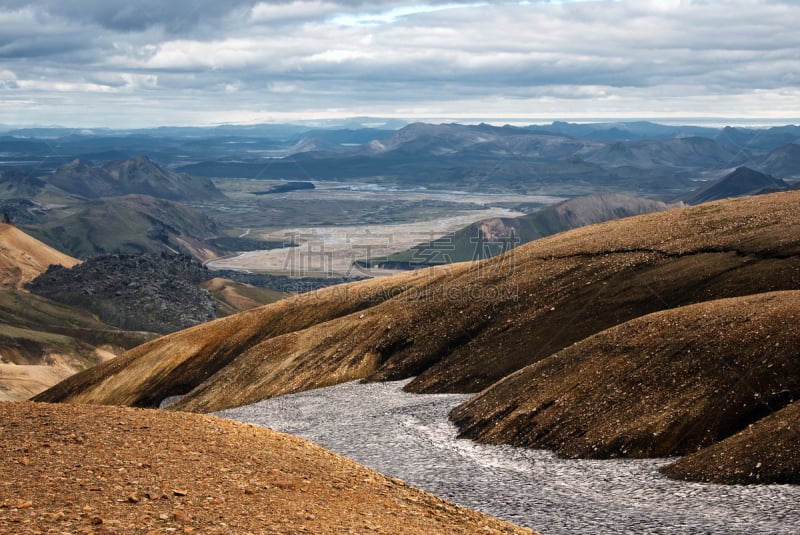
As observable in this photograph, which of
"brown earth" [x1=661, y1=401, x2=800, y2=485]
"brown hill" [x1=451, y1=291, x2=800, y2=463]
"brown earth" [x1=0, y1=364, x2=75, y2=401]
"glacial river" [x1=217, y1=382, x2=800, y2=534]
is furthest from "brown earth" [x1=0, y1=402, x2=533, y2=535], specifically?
"brown earth" [x1=0, y1=364, x2=75, y2=401]

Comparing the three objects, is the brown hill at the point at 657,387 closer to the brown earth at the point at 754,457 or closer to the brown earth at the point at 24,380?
the brown earth at the point at 754,457

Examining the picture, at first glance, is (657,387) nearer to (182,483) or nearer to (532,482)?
(532,482)

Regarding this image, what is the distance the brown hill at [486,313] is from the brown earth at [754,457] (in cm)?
2720

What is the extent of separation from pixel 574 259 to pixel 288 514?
64525 mm

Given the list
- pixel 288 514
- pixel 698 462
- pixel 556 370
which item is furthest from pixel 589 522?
pixel 556 370

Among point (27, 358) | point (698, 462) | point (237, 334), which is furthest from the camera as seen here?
point (27, 358)

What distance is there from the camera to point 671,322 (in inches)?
2440

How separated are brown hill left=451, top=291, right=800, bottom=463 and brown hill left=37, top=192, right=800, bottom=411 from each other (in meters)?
10.7

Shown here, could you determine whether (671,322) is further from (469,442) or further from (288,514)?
(288,514)

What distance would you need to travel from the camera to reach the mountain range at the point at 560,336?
53219mm

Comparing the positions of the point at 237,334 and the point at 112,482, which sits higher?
the point at 112,482

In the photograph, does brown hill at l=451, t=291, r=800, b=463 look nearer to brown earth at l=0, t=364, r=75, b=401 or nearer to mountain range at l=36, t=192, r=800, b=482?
mountain range at l=36, t=192, r=800, b=482

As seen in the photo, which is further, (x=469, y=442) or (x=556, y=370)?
(x=556, y=370)

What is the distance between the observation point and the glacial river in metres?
38.5
